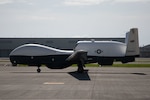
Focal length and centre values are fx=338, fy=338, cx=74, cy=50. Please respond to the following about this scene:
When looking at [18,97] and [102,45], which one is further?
[102,45]

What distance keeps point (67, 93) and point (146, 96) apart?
487cm

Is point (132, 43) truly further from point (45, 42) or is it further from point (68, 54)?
point (45, 42)

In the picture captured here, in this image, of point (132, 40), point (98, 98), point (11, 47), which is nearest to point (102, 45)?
point (132, 40)

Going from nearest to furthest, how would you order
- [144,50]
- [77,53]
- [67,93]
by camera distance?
[67,93], [77,53], [144,50]

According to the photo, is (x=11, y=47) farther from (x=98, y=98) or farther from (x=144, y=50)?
(x=98, y=98)

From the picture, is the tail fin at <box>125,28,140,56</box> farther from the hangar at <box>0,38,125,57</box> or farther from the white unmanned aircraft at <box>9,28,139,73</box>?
the hangar at <box>0,38,125,57</box>

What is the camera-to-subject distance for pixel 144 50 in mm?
133500

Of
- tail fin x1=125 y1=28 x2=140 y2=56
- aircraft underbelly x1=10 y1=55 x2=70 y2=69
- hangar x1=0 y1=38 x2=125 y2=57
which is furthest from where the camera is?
hangar x1=0 y1=38 x2=125 y2=57

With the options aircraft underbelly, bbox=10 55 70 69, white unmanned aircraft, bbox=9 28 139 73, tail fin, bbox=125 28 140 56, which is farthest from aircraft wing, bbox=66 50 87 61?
tail fin, bbox=125 28 140 56

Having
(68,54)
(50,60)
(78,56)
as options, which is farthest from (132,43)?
(50,60)

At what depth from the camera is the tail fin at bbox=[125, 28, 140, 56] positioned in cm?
4353

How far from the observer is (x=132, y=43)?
43.8 meters

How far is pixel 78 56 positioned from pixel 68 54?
3338 mm

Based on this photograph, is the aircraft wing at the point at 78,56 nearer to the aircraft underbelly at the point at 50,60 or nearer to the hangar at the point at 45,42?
the aircraft underbelly at the point at 50,60
